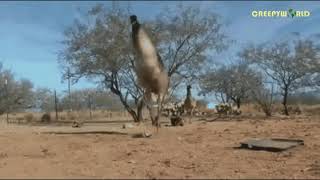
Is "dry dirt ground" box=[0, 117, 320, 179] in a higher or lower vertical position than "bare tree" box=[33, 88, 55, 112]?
lower

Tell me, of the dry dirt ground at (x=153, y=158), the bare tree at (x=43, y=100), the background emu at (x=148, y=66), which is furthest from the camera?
the bare tree at (x=43, y=100)

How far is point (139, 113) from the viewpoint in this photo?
31094mm

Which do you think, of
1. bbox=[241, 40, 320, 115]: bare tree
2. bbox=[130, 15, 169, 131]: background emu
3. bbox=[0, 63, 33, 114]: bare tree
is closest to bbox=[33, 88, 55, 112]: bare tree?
bbox=[0, 63, 33, 114]: bare tree

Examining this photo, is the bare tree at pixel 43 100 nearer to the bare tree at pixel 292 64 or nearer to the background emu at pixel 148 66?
the bare tree at pixel 292 64

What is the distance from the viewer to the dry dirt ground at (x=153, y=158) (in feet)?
→ 31.0

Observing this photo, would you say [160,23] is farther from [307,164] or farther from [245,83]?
[245,83]

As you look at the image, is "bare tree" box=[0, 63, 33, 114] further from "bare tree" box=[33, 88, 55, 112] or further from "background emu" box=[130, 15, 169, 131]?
"background emu" box=[130, 15, 169, 131]

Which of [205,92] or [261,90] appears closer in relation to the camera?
[261,90]

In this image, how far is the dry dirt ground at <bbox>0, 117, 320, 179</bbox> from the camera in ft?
31.0

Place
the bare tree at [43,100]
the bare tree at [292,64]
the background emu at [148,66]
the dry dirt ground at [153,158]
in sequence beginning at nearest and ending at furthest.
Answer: the dry dirt ground at [153,158] < the background emu at [148,66] < the bare tree at [292,64] < the bare tree at [43,100]

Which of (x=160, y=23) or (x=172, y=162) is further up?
(x=160, y=23)

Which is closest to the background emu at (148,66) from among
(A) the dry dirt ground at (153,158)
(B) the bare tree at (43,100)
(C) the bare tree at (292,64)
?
A: (A) the dry dirt ground at (153,158)

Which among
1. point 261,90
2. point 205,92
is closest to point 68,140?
point 261,90

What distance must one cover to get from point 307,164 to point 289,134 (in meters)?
6.60
